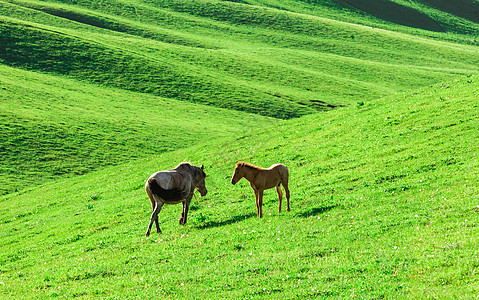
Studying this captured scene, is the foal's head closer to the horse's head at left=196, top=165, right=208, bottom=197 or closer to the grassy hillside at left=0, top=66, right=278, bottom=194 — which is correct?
the horse's head at left=196, top=165, right=208, bottom=197

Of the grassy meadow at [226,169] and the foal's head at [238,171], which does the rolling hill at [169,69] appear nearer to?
the grassy meadow at [226,169]

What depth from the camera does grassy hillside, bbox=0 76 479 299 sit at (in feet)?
43.3

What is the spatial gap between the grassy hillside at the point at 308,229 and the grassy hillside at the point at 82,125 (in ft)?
51.6

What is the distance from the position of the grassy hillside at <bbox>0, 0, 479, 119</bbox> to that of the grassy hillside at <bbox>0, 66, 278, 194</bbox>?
18.9ft

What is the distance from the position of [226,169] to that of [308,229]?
15.3 meters

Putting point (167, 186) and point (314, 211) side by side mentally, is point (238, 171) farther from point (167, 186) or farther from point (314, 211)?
point (314, 211)

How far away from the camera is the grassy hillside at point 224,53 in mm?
79500

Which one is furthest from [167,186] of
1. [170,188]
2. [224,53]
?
[224,53]

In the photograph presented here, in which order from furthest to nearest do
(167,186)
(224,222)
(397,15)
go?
1. (397,15)
2. (224,222)
3. (167,186)

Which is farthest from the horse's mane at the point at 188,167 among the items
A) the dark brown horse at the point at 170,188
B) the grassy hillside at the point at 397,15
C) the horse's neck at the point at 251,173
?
the grassy hillside at the point at 397,15

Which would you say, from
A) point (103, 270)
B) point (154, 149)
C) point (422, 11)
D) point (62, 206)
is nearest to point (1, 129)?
point (154, 149)

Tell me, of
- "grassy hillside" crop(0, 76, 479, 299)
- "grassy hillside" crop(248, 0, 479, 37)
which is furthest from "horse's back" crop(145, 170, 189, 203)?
"grassy hillside" crop(248, 0, 479, 37)

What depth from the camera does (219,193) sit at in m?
26.3

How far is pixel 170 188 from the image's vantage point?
2014 centimetres
